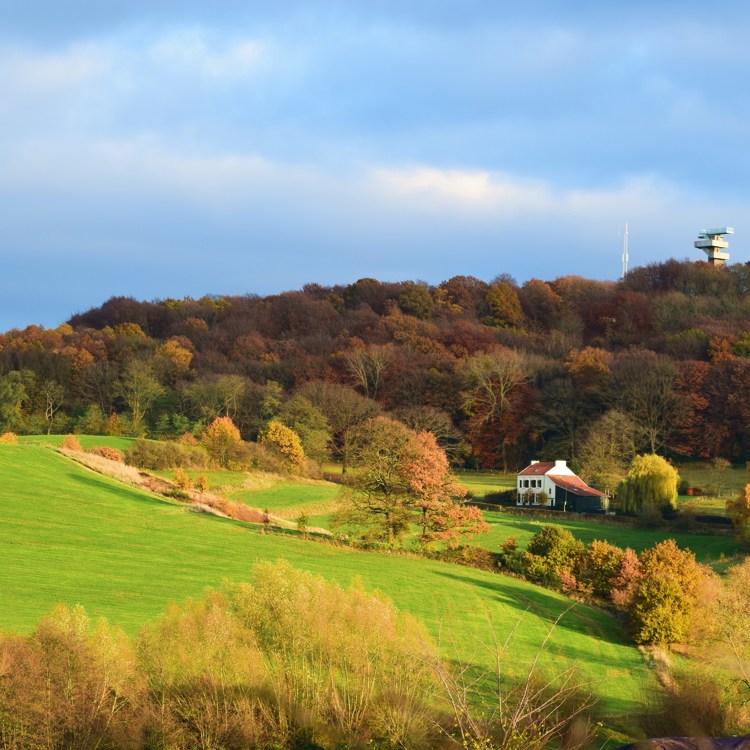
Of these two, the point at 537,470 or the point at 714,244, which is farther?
the point at 714,244

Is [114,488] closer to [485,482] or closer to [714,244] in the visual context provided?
[485,482]

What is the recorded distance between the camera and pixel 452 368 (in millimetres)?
93062

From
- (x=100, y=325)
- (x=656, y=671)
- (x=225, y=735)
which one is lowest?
(x=656, y=671)

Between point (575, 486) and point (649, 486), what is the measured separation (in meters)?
7.38

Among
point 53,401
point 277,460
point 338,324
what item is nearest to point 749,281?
point 338,324

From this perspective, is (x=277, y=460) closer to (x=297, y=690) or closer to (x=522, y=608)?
(x=522, y=608)

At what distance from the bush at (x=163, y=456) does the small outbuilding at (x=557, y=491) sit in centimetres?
2181

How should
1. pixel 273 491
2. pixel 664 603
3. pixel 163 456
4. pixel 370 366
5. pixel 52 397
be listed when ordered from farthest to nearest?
pixel 370 366
pixel 52 397
pixel 163 456
pixel 273 491
pixel 664 603

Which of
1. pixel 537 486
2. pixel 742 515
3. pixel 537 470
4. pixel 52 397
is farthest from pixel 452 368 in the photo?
pixel 742 515

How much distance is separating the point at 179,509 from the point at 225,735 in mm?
27221

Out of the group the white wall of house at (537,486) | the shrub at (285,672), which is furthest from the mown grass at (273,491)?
the shrub at (285,672)

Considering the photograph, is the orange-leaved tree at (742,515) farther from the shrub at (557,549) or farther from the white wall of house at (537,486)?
the white wall of house at (537,486)

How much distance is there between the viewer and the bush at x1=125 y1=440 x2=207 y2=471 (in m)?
62.1

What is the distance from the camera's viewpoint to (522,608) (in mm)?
31219
